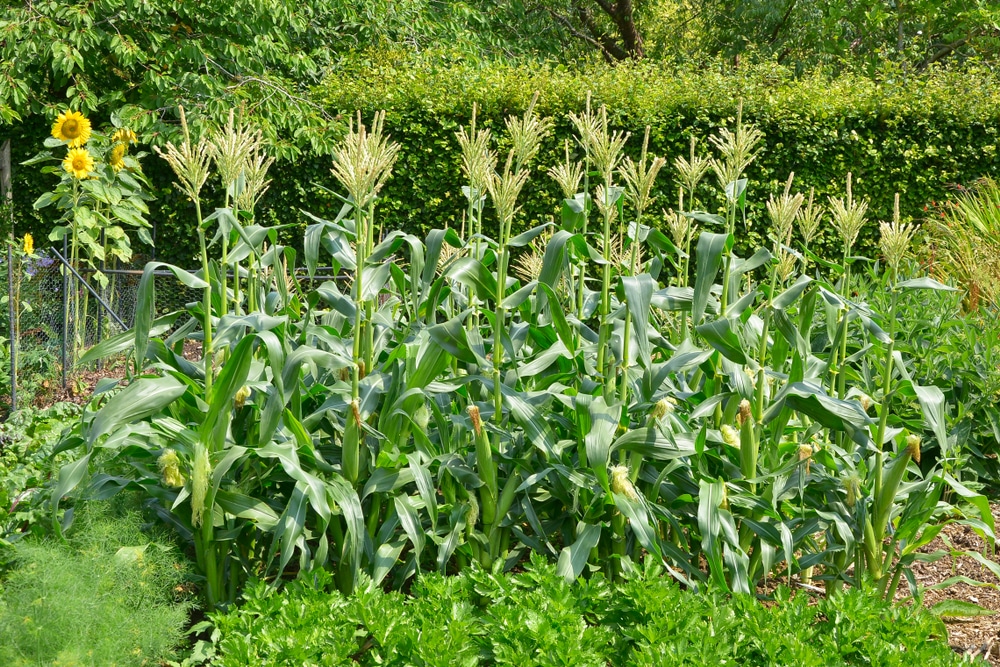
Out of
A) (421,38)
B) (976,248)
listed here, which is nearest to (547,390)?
(976,248)

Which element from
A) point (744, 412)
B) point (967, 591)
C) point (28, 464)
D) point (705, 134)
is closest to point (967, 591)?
point (967, 591)

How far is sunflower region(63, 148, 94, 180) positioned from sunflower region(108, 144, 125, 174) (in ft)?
1.11

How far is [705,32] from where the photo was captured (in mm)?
15328

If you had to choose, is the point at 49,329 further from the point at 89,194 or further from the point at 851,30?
the point at 851,30

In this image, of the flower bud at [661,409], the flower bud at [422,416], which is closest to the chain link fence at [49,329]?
the flower bud at [422,416]

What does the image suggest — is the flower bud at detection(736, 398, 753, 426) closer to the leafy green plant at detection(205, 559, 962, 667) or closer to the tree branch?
the leafy green plant at detection(205, 559, 962, 667)

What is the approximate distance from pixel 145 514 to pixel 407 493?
0.75 m

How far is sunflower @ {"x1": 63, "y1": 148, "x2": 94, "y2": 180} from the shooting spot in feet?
17.9

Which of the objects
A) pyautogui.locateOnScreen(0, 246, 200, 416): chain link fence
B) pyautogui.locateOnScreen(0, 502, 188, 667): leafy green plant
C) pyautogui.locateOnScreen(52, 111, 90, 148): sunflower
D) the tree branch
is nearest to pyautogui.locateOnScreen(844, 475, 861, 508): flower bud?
pyautogui.locateOnScreen(0, 502, 188, 667): leafy green plant

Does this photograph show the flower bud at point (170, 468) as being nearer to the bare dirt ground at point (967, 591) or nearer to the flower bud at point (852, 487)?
the flower bud at point (852, 487)

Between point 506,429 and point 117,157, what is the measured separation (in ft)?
14.5

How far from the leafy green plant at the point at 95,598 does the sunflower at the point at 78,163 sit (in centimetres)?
365

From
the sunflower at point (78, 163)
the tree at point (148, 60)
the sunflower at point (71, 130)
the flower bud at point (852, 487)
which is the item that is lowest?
the flower bud at point (852, 487)

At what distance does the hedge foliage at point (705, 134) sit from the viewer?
24.3ft
